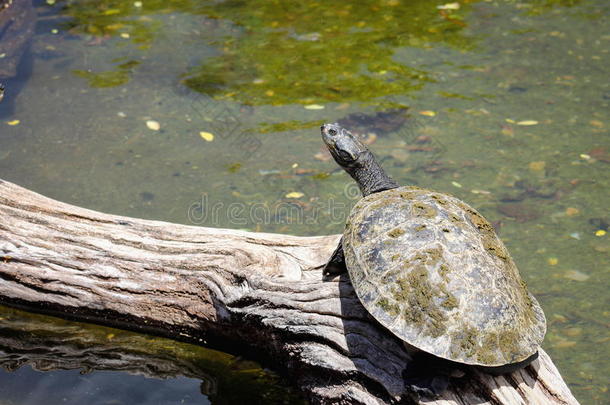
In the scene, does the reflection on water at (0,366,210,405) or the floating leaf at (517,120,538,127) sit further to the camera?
the floating leaf at (517,120,538,127)

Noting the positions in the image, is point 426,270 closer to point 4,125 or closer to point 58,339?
point 58,339

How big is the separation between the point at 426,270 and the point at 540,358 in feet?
2.55

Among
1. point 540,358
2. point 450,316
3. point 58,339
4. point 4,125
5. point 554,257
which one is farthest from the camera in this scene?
point 4,125

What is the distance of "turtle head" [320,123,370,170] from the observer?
425 centimetres

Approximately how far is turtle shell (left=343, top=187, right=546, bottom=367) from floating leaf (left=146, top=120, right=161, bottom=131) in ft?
12.3

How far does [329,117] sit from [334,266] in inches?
128

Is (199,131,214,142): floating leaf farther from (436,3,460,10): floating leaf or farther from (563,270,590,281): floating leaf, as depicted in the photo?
(436,3,460,10): floating leaf

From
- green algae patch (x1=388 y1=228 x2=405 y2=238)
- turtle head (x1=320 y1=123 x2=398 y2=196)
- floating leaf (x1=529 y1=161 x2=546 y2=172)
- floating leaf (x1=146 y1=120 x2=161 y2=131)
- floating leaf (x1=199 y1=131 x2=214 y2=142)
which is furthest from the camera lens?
floating leaf (x1=146 y1=120 x2=161 y2=131)

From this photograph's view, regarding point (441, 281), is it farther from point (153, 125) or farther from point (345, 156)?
point (153, 125)

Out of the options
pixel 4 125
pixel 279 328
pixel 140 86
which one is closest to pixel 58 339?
pixel 279 328

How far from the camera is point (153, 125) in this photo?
21.2 ft

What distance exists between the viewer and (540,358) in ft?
9.92

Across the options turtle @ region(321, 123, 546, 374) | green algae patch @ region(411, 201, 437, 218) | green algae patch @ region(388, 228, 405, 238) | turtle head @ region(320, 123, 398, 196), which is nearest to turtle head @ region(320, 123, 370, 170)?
turtle head @ region(320, 123, 398, 196)

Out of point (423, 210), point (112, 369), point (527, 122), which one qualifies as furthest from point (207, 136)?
point (423, 210)
